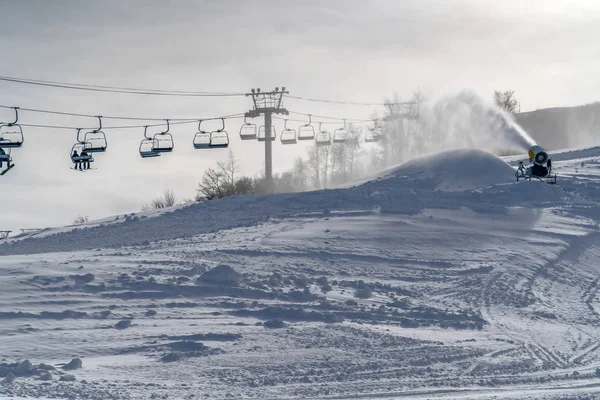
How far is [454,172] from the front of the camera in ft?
112

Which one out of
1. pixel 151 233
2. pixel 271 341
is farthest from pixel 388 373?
pixel 151 233

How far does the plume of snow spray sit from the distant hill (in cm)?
3930

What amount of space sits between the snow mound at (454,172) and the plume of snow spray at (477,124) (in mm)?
1881

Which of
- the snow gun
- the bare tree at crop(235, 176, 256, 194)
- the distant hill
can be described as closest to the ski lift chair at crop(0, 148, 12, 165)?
the snow gun

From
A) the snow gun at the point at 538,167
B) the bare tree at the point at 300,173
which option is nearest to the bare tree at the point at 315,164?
the bare tree at the point at 300,173

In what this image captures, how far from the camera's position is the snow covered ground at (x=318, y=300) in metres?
12.4

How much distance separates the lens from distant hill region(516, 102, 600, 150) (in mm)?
88500

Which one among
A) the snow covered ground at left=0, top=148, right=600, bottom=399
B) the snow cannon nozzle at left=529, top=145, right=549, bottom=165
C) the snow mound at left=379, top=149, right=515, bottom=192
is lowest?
the snow covered ground at left=0, top=148, right=600, bottom=399

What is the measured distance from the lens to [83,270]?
60.5 feet

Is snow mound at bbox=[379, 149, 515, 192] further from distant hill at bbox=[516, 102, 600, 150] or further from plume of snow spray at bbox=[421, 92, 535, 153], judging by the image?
distant hill at bbox=[516, 102, 600, 150]

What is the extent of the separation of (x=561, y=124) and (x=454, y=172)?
64.8 metres

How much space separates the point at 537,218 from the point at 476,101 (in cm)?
1631

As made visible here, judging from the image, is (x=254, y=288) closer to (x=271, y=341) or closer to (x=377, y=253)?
(x=271, y=341)

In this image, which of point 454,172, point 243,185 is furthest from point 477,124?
point 243,185
